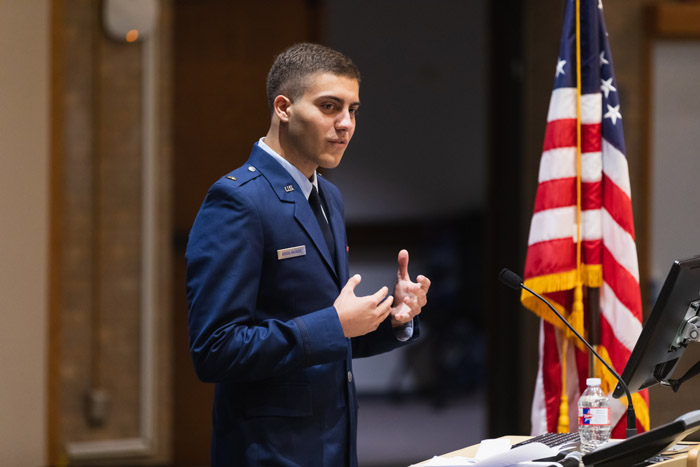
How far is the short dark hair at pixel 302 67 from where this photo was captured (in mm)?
1956

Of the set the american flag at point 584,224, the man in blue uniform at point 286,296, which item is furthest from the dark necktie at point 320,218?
the american flag at point 584,224

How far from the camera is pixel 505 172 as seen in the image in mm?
5238

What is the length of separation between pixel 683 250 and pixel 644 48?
44.2 inches

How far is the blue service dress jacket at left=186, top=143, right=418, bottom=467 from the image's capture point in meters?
1.77

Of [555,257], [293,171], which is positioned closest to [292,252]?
[293,171]

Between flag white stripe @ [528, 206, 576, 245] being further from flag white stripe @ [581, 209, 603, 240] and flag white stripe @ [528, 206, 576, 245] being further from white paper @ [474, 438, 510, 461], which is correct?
white paper @ [474, 438, 510, 461]

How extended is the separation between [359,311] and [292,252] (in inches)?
8.3

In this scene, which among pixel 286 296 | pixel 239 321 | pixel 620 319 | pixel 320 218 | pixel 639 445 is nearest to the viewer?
pixel 639 445

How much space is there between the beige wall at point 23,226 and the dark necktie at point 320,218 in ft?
5.48

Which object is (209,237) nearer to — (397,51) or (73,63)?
(73,63)

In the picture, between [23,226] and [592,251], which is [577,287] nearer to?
[592,251]

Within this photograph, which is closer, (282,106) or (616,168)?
(282,106)

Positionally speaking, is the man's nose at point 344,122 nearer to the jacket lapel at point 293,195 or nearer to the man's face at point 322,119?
the man's face at point 322,119

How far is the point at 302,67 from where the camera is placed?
196 centimetres
